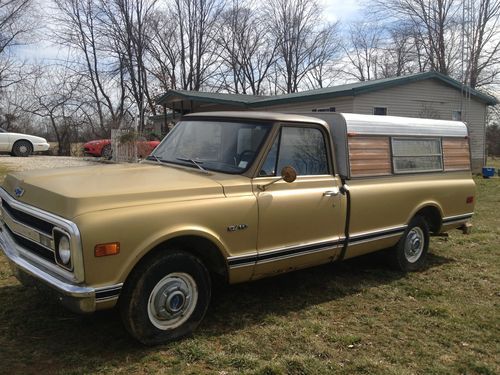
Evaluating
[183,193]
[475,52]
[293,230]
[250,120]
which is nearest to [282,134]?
[250,120]

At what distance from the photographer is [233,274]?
13.7ft

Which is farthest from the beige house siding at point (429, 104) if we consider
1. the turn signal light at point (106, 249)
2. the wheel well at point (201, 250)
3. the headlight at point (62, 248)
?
the headlight at point (62, 248)

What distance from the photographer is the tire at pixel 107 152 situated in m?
23.6

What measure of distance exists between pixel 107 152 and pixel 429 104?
50.3ft

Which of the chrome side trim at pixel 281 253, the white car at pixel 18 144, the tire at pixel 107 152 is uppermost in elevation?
the white car at pixel 18 144

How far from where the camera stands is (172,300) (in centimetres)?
382

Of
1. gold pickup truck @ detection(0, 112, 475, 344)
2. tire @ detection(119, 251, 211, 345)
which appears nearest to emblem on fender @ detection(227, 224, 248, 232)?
gold pickup truck @ detection(0, 112, 475, 344)

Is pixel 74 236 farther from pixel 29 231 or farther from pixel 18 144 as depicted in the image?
pixel 18 144

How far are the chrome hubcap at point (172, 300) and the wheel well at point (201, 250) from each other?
22 centimetres

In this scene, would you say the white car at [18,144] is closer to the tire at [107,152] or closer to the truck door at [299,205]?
the tire at [107,152]

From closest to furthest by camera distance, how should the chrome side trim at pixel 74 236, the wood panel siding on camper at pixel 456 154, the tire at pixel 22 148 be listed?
the chrome side trim at pixel 74 236 < the wood panel siding on camper at pixel 456 154 < the tire at pixel 22 148

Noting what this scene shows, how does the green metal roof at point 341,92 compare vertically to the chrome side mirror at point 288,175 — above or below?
above

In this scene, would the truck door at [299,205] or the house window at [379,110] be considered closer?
the truck door at [299,205]

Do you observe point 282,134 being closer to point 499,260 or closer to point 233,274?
point 233,274
